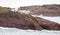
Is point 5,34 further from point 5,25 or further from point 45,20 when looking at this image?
point 45,20

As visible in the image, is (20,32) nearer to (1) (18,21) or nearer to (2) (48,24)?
(1) (18,21)

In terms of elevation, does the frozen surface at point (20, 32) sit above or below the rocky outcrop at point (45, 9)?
below

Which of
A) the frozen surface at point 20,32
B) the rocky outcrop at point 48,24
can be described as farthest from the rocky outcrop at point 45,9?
the frozen surface at point 20,32

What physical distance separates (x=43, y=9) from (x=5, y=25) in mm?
384

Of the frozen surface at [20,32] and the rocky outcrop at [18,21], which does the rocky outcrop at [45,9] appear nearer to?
the rocky outcrop at [18,21]

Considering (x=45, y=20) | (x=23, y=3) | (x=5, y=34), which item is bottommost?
(x=5, y=34)

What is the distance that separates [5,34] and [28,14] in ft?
0.92

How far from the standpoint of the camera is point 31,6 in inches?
85.0

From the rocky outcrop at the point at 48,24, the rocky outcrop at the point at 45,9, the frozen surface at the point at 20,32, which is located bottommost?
the frozen surface at the point at 20,32

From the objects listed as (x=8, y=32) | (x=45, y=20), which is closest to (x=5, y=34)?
(x=8, y=32)

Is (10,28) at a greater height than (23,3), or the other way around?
(23,3)

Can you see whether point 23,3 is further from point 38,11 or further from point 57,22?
A: point 57,22

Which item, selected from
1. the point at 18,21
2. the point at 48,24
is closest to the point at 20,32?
the point at 18,21

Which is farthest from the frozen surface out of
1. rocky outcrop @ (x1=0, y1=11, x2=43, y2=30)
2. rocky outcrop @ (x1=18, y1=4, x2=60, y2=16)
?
rocky outcrop @ (x1=18, y1=4, x2=60, y2=16)
